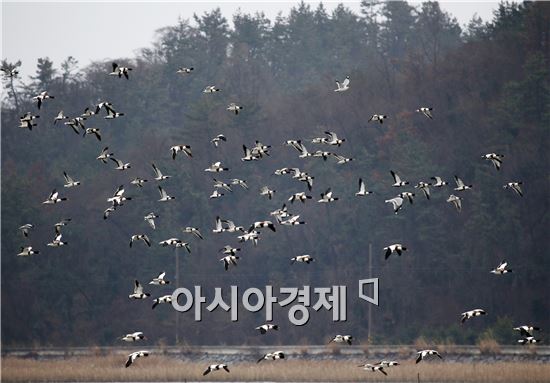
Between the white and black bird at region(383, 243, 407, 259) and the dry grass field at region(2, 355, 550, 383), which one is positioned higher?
the white and black bird at region(383, 243, 407, 259)

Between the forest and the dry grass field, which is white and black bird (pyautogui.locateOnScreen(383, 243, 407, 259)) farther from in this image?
the forest

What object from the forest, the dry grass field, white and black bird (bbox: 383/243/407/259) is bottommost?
the dry grass field

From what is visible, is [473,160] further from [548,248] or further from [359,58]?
[359,58]

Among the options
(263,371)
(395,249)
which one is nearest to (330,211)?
(263,371)

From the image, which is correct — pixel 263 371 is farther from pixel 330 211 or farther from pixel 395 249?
pixel 330 211

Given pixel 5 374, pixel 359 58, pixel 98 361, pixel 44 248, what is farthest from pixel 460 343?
pixel 359 58

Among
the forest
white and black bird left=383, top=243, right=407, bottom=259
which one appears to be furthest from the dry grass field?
the forest

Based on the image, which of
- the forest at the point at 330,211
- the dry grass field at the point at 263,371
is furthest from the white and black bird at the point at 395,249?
the forest at the point at 330,211

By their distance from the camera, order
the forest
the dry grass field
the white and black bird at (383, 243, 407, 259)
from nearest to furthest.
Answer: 1. the white and black bird at (383, 243, 407, 259)
2. the dry grass field
3. the forest
